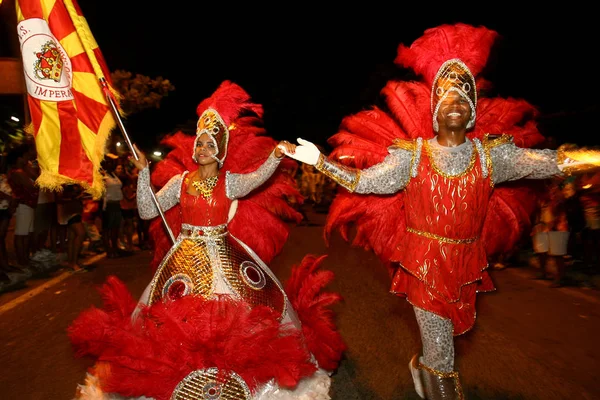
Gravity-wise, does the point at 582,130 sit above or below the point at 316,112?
below

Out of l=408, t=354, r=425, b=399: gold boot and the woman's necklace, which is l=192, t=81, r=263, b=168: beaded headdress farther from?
l=408, t=354, r=425, b=399: gold boot

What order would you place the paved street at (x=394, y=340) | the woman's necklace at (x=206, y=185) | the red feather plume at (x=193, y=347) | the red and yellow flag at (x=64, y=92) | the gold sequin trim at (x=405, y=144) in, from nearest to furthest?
the red feather plume at (x=193, y=347) → the gold sequin trim at (x=405, y=144) → the red and yellow flag at (x=64, y=92) → the woman's necklace at (x=206, y=185) → the paved street at (x=394, y=340)

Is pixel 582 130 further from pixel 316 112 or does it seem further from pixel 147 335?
pixel 316 112

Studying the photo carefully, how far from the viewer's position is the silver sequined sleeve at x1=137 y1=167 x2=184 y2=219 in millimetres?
3385

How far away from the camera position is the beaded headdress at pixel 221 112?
11.2 ft

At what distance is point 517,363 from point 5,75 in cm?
720

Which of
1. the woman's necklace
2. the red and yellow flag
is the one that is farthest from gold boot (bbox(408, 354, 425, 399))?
the red and yellow flag

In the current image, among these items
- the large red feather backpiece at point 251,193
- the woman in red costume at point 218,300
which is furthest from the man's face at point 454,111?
the large red feather backpiece at point 251,193

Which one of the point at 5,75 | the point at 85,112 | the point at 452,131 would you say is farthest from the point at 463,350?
the point at 5,75

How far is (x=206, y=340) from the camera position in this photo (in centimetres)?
254

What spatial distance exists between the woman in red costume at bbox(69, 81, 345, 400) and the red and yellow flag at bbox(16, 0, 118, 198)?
377 mm

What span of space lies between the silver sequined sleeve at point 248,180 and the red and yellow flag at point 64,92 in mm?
888

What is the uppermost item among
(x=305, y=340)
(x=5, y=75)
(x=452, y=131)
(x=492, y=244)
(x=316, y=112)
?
(x=316, y=112)

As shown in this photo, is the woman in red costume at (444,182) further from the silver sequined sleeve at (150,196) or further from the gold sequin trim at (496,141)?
the silver sequined sleeve at (150,196)
